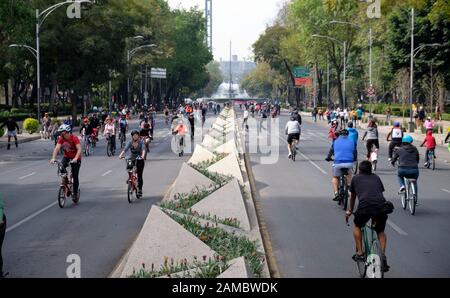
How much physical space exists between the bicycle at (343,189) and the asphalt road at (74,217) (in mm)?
4204

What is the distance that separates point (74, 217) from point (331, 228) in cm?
528

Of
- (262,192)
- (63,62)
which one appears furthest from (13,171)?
(63,62)

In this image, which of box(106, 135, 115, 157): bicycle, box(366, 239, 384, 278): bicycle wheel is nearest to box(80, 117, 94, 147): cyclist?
box(106, 135, 115, 157): bicycle

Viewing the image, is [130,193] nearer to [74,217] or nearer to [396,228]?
[74,217]

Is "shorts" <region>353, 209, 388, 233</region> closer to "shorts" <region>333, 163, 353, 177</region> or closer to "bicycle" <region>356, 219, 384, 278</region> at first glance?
"bicycle" <region>356, 219, 384, 278</region>

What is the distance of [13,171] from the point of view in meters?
28.8

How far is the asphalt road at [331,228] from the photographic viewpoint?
11562 millimetres

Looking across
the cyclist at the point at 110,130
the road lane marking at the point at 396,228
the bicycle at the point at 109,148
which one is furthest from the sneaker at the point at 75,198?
the bicycle at the point at 109,148

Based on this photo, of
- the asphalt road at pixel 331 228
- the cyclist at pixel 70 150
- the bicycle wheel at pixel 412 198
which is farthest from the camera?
the cyclist at pixel 70 150

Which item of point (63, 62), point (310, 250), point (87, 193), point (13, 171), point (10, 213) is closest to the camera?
point (310, 250)

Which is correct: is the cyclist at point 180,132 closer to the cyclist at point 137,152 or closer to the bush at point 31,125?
the cyclist at point 137,152

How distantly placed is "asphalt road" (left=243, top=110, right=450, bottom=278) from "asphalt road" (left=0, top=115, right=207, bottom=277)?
2663mm

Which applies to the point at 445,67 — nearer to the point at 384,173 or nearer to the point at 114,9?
the point at 114,9
